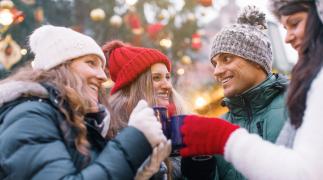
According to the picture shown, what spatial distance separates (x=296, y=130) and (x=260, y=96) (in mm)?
1112

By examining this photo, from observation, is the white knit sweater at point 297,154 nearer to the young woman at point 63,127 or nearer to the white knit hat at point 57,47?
the young woman at point 63,127

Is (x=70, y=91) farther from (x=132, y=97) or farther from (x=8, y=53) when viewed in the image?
(x=8, y=53)

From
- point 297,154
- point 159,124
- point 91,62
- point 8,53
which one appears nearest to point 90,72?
point 91,62

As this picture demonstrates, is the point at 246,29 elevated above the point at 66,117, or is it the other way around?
the point at 246,29

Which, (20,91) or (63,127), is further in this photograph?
(20,91)

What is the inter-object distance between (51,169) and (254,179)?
2.73 feet

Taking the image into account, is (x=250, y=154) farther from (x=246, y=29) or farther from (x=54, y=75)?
(x=246, y=29)

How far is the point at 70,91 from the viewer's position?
2303 millimetres

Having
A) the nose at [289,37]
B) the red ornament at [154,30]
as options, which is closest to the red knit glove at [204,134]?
the nose at [289,37]

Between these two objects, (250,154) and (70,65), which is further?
(70,65)

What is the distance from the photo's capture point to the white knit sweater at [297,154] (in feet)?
5.63

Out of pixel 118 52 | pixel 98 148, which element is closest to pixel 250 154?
pixel 98 148

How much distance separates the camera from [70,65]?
259cm

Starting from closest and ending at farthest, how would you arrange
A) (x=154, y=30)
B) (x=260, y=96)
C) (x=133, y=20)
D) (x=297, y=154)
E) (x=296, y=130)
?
(x=297, y=154) → (x=296, y=130) → (x=260, y=96) → (x=133, y=20) → (x=154, y=30)
